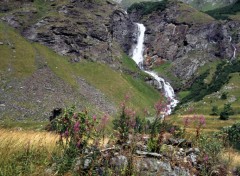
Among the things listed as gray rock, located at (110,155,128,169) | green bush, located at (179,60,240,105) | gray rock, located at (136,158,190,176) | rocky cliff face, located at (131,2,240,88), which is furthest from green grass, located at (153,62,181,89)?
gray rock, located at (110,155,128,169)

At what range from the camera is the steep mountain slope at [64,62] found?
92812mm

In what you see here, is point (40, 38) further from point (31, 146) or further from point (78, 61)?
point (31, 146)

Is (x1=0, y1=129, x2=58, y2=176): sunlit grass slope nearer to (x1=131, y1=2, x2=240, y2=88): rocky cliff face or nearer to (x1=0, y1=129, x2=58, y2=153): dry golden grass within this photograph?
(x1=0, y1=129, x2=58, y2=153): dry golden grass

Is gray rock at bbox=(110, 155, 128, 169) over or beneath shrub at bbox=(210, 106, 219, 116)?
over

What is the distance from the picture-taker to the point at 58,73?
110 metres

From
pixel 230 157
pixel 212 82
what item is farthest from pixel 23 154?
pixel 212 82

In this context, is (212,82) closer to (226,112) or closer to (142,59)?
(142,59)

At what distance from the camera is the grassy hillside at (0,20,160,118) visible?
97.4 m

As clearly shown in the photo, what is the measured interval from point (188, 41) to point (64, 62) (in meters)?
75.8

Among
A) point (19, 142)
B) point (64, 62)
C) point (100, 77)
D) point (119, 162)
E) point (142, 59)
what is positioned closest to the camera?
Result: point (119, 162)


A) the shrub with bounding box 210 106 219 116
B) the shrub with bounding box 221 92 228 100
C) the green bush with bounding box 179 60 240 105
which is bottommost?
the shrub with bounding box 210 106 219 116

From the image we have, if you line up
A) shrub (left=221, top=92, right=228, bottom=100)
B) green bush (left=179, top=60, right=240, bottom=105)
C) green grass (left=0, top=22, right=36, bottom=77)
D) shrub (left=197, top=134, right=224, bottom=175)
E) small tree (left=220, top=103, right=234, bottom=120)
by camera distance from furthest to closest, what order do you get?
1. green bush (left=179, top=60, right=240, bottom=105)
2. shrub (left=221, top=92, right=228, bottom=100)
3. small tree (left=220, top=103, right=234, bottom=120)
4. green grass (left=0, top=22, right=36, bottom=77)
5. shrub (left=197, top=134, right=224, bottom=175)

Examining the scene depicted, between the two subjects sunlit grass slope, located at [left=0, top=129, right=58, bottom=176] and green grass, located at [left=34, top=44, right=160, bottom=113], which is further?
green grass, located at [left=34, top=44, right=160, bottom=113]

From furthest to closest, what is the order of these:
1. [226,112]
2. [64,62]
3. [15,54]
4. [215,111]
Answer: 1. [64,62]
2. [215,111]
3. [226,112]
4. [15,54]
